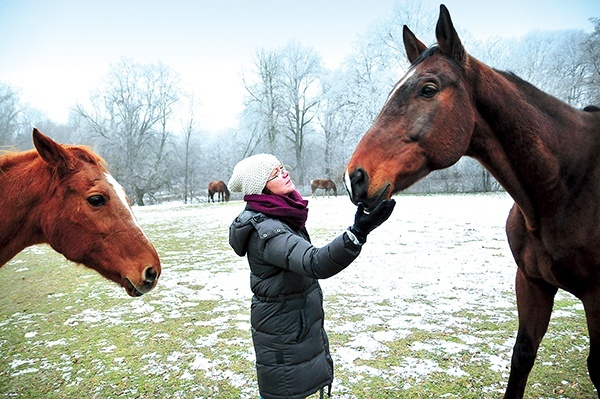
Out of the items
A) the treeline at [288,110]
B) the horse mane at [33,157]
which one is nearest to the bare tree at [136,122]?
the treeline at [288,110]

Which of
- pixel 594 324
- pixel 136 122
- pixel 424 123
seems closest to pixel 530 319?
pixel 594 324

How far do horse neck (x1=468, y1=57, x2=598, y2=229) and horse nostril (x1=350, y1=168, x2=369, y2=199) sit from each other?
2.70ft

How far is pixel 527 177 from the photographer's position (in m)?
2.00

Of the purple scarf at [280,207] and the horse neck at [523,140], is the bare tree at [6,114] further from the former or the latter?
the horse neck at [523,140]

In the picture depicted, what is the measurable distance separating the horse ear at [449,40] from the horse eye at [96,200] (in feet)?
7.39

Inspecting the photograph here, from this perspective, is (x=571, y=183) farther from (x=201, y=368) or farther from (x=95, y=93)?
(x=95, y=93)

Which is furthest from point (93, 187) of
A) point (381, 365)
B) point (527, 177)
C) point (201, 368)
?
point (381, 365)

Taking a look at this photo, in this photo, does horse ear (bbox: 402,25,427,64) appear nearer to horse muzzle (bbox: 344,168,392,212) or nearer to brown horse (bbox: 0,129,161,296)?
horse muzzle (bbox: 344,168,392,212)

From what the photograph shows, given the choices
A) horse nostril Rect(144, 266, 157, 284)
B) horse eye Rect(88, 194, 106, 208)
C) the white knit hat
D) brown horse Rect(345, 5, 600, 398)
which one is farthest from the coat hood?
horse eye Rect(88, 194, 106, 208)

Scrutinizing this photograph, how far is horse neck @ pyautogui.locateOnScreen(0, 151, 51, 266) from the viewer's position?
83.5 inches

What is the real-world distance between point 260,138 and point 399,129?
3928 cm

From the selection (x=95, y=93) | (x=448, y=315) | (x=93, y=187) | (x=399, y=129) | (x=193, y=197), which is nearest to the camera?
(x=399, y=129)

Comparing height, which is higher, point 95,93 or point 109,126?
point 95,93

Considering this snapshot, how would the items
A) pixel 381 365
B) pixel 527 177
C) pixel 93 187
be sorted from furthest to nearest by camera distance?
pixel 381 365, pixel 93 187, pixel 527 177
